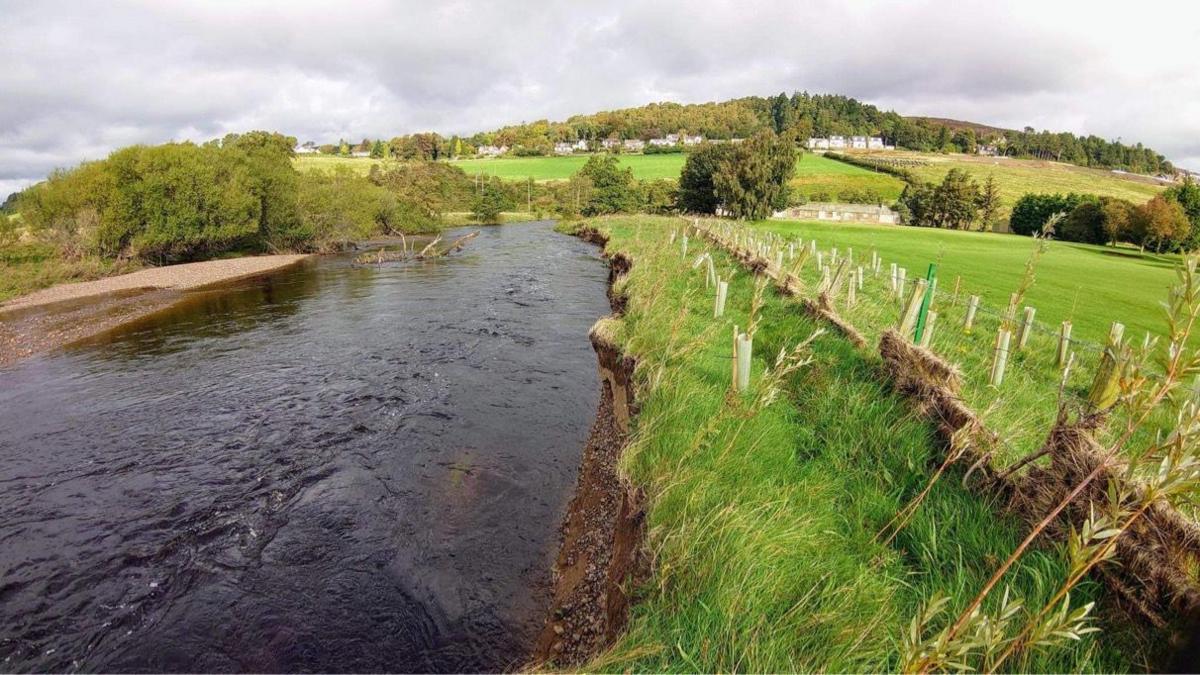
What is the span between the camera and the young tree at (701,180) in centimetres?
6925

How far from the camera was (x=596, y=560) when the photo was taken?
5.73 meters

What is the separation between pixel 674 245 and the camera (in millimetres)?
23266

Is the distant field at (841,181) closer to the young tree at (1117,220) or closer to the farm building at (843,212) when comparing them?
the farm building at (843,212)

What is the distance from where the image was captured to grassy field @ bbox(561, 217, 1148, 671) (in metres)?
3.18

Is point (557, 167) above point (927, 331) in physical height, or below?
above

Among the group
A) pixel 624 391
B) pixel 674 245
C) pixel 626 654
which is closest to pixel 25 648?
pixel 626 654

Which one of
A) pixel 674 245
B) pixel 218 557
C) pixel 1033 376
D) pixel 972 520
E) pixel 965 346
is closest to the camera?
pixel 972 520

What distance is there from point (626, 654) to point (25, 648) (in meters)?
6.04

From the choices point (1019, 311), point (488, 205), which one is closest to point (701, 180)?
point (488, 205)

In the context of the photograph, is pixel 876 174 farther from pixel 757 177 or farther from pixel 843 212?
pixel 757 177

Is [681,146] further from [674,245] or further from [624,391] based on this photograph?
[624,391]

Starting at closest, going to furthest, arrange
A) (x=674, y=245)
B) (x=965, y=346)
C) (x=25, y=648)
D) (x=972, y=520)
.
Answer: (x=972, y=520), (x=25, y=648), (x=965, y=346), (x=674, y=245)

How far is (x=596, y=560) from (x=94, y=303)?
88.3ft

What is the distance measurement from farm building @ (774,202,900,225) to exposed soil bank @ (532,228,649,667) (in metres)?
75.2
